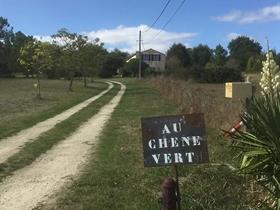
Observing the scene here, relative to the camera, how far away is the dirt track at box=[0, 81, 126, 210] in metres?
8.81

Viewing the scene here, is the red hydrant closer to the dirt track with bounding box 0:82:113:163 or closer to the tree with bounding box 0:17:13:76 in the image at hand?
the dirt track with bounding box 0:82:113:163

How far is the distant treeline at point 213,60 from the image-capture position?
276ft

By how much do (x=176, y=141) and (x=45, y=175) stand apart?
422cm

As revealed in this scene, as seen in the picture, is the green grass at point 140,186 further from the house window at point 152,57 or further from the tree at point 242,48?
the house window at point 152,57

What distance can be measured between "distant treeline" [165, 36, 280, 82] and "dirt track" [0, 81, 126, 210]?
5704cm

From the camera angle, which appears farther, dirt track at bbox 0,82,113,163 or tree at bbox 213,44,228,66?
tree at bbox 213,44,228,66

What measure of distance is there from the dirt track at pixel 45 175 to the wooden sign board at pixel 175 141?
2155 millimetres

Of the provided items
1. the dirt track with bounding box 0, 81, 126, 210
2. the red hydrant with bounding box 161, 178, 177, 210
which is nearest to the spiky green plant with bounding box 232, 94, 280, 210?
the red hydrant with bounding box 161, 178, 177, 210

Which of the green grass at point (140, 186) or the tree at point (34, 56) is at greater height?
the tree at point (34, 56)

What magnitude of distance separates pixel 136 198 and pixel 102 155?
4919 mm

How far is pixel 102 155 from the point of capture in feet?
43.7

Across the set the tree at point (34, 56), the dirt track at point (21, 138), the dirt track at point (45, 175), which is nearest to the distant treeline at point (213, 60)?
the tree at point (34, 56)

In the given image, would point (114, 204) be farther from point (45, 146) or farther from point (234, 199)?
point (45, 146)

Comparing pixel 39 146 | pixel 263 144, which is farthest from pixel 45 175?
pixel 263 144
